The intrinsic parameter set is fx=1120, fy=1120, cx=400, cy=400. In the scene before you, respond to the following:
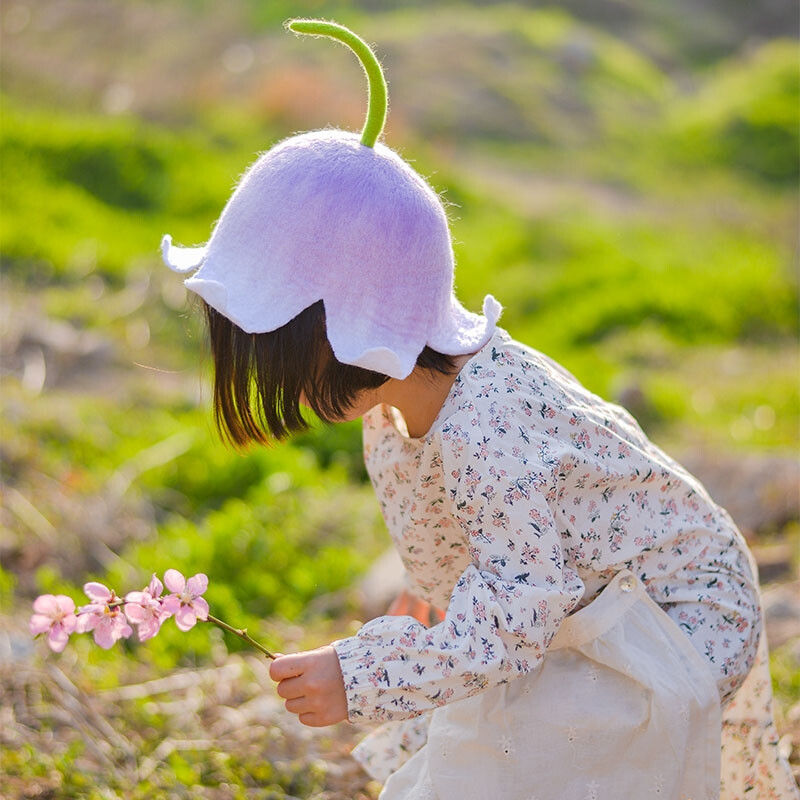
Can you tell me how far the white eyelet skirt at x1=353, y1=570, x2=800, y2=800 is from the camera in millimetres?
1562

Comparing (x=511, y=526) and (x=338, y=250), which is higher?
(x=338, y=250)

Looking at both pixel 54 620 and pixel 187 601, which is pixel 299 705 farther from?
pixel 54 620

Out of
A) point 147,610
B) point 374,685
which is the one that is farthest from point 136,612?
point 374,685

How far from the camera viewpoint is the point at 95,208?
8008mm

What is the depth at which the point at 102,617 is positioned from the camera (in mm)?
1454

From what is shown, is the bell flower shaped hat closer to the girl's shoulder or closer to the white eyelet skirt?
the girl's shoulder

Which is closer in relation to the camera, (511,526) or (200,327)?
(511,526)

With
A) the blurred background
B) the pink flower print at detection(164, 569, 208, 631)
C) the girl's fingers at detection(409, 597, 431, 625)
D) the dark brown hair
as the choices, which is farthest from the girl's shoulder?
the blurred background

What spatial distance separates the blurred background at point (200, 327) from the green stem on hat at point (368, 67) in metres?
0.81

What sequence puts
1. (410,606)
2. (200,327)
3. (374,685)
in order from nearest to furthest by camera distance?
(374,685) < (410,606) < (200,327)

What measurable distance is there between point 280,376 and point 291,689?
1.37ft

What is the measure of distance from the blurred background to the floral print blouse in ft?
2.15

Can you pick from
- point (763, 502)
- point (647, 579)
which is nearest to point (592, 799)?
point (647, 579)

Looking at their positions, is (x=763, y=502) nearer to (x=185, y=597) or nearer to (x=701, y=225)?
(x=185, y=597)
